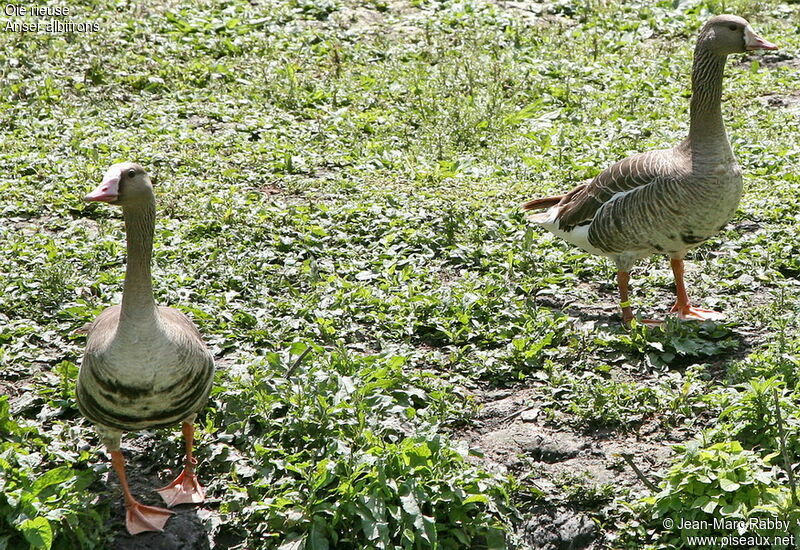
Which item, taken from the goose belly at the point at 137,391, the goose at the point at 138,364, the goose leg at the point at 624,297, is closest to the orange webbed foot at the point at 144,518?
the goose at the point at 138,364

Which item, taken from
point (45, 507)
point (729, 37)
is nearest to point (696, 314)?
point (729, 37)

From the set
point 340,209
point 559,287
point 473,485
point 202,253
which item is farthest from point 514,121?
point 473,485

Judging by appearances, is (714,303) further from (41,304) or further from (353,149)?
(41,304)

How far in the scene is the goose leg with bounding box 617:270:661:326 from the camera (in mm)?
6082

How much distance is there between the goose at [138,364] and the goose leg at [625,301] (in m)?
2.81

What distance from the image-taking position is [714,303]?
6.36m

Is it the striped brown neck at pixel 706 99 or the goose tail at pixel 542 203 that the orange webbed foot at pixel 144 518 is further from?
the striped brown neck at pixel 706 99

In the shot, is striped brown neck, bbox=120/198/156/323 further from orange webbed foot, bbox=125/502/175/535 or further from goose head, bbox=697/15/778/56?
goose head, bbox=697/15/778/56

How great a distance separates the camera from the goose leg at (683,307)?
6098mm

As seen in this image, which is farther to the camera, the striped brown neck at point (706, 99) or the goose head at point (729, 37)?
the goose head at point (729, 37)

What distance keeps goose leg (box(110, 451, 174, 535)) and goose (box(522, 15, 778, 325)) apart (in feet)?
10.5

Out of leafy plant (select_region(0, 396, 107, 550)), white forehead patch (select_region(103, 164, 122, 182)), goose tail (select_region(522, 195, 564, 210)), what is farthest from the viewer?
goose tail (select_region(522, 195, 564, 210))

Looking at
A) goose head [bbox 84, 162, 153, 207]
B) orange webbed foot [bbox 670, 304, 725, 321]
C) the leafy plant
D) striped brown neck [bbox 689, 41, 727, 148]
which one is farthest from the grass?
goose head [bbox 84, 162, 153, 207]

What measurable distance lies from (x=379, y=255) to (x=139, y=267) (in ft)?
9.31
